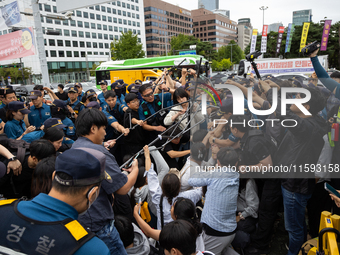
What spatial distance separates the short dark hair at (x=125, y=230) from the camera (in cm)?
212

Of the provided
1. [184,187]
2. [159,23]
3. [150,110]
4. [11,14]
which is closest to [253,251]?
[184,187]

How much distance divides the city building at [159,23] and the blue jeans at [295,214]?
72278mm

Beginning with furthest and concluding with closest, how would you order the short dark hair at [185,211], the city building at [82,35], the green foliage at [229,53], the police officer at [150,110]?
the green foliage at [229,53]
the city building at [82,35]
the police officer at [150,110]
the short dark hair at [185,211]

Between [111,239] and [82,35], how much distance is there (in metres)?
61.9

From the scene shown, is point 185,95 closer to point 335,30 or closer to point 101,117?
point 101,117

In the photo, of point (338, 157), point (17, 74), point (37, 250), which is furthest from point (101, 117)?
point (17, 74)

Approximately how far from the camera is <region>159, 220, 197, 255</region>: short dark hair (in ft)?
5.66

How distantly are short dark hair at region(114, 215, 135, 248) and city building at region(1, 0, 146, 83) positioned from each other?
45744 millimetres

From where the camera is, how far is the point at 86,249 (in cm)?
107

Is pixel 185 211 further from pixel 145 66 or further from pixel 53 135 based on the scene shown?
pixel 145 66

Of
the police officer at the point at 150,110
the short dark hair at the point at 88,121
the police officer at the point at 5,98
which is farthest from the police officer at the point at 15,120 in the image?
the short dark hair at the point at 88,121

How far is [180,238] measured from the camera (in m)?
1.73

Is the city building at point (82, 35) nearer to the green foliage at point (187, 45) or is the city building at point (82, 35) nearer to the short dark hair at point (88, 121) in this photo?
the green foliage at point (187, 45)

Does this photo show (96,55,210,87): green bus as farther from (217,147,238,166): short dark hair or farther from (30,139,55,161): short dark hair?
(30,139,55,161): short dark hair
